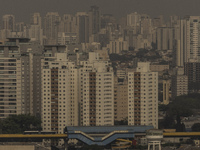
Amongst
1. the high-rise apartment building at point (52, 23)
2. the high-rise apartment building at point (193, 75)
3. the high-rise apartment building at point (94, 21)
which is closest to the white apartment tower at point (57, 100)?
the high-rise apartment building at point (193, 75)

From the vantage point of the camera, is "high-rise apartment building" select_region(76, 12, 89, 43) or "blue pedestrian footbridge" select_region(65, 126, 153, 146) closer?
"blue pedestrian footbridge" select_region(65, 126, 153, 146)

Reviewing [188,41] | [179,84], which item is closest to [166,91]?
[179,84]

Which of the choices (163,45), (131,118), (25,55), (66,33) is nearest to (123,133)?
(131,118)

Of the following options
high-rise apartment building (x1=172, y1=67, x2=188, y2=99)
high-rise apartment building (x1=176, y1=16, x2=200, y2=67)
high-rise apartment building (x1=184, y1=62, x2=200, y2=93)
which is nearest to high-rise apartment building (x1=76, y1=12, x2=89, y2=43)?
high-rise apartment building (x1=176, y1=16, x2=200, y2=67)

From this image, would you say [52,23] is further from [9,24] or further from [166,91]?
[166,91]

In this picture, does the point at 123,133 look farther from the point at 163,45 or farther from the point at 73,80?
the point at 163,45

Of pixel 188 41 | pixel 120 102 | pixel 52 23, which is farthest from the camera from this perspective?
pixel 52 23

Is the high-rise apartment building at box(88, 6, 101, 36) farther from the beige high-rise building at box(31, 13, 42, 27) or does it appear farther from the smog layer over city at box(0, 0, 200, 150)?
the smog layer over city at box(0, 0, 200, 150)

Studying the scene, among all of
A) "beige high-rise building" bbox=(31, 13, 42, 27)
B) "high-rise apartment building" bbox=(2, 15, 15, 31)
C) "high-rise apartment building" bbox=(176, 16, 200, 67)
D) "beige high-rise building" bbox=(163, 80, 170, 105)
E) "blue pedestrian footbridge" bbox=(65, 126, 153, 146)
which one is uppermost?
"beige high-rise building" bbox=(31, 13, 42, 27)

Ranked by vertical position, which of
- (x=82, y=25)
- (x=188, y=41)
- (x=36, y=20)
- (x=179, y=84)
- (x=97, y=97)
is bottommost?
(x=179, y=84)

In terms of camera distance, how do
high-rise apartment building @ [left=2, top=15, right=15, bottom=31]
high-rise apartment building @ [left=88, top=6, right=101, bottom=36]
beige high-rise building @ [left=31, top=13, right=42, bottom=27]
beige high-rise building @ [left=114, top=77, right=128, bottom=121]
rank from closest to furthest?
beige high-rise building @ [left=114, top=77, right=128, bottom=121] < high-rise apartment building @ [left=2, top=15, right=15, bottom=31] < beige high-rise building @ [left=31, top=13, right=42, bottom=27] < high-rise apartment building @ [left=88, top=6, right=101, bottom=36]
